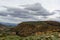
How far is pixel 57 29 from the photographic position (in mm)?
9633

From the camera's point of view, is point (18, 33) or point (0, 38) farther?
point (0, 38)

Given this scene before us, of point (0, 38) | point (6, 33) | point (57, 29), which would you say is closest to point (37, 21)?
point (57, 29)

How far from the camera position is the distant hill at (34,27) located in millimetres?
9305

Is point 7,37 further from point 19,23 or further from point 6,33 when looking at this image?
point 19,23

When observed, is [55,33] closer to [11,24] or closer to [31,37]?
[31,37]

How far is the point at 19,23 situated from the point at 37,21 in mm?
1403

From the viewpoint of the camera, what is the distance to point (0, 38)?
10.0 metres

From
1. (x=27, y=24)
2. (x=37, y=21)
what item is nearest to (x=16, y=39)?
(x=27, y=24)

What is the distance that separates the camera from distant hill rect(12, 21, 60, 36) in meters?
9.30

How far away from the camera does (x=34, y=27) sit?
9.57 metres

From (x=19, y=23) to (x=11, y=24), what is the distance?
2.11ft

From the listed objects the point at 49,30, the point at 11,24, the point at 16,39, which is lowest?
the point at 16,39

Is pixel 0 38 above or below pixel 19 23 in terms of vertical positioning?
below

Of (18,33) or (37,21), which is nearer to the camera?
(18,33)
